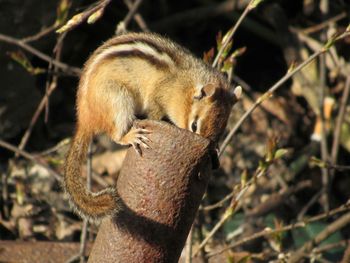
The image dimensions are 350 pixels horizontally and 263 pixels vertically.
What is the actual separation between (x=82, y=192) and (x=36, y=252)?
1160mm

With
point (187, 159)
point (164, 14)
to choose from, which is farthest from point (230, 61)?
point (164, 14)

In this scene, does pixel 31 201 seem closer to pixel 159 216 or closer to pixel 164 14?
pixel 164 14

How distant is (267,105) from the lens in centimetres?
718

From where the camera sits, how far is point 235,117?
6.89m

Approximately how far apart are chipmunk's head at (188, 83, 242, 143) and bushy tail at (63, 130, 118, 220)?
59 cm

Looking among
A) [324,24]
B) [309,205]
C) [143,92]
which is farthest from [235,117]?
[143,92]

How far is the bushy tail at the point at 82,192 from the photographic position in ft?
10.9

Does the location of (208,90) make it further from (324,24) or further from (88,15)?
(324,24)

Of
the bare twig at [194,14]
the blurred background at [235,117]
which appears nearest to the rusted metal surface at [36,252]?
the blurred background at [235,117]

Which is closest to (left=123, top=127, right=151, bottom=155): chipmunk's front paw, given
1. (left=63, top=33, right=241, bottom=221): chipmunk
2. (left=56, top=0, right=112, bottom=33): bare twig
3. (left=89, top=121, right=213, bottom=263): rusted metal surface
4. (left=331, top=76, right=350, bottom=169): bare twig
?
(left=89, top=121, right=213, bottom=263): rusted metal surface

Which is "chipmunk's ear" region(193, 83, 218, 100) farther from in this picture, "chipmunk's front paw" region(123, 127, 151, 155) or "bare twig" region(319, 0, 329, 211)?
"bare twig" region(319, 0, 329, 211)

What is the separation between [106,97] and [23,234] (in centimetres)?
191

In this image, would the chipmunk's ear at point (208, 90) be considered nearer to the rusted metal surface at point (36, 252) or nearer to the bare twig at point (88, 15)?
the bare twig at point (88, 15)

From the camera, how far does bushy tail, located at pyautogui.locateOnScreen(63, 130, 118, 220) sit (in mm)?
3336
